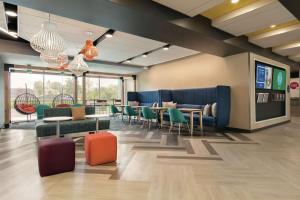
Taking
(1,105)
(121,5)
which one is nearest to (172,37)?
(121,5)

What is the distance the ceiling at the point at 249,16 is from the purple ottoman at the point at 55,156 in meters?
3.06

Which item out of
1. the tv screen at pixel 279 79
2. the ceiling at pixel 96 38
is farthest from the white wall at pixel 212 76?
the tv screen at pixel 279 79

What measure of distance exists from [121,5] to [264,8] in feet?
9.27

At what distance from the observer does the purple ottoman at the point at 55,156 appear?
2.76 meters

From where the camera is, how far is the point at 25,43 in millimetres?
6648

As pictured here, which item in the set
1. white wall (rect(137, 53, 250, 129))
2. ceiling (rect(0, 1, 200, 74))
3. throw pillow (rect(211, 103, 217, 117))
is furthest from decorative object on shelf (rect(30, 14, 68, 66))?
white wall (rect(137, 53, 250, 129))

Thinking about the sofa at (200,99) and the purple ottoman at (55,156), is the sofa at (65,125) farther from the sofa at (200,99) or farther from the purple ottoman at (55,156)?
the sofa at (200,99)

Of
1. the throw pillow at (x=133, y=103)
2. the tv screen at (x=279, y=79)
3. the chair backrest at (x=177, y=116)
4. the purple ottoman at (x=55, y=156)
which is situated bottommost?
the purple ottoman at (x=55, y=156)

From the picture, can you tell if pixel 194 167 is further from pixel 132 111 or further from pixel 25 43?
pixel 25 43

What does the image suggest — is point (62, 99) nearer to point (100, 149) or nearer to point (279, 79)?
point (100, 149)

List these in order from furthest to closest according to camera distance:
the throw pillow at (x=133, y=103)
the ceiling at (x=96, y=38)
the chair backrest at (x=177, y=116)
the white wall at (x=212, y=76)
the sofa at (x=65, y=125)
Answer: the throw pillow at (x=133, y=103) → the white wall at (x=212, y=76) → the chair backrest at (x=177, y=116) → the sofa at (x=65, y=125) → the ceiling at (x=96, y=38)

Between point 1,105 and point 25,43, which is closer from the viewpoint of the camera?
point 25,43

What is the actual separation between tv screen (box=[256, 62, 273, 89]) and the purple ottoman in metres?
6.30

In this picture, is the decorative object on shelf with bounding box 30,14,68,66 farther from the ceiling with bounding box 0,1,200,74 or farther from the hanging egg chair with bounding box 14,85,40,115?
the hanging egg chair with bounding box 14,85,40,115
